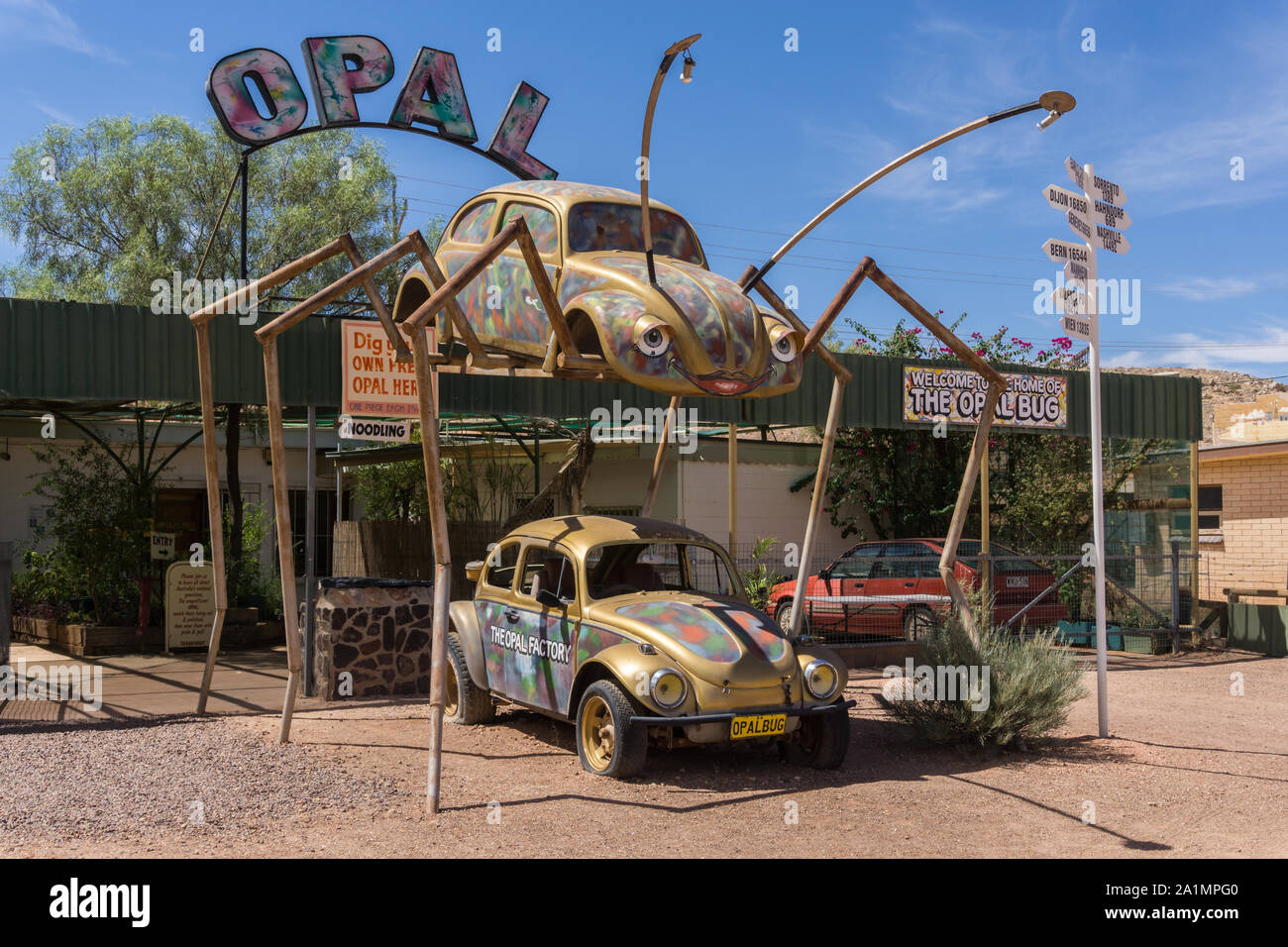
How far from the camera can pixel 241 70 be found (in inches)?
590

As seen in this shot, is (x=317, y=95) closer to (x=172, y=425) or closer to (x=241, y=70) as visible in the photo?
(x=241, y=70)

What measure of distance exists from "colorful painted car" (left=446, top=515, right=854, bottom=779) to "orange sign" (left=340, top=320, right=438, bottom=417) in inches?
97.6

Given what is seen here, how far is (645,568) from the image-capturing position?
10273 millimetres

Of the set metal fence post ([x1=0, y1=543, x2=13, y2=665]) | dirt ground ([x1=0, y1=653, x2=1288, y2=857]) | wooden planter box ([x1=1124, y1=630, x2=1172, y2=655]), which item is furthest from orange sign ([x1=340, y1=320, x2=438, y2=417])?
wooden planter box ([x1=1124, y1=630, x2=1172, y2=655])

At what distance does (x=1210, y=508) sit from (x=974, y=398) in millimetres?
10176

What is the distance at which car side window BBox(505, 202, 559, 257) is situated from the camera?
32.6 ft

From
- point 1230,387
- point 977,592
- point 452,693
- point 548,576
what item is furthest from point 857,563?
point 1230,387

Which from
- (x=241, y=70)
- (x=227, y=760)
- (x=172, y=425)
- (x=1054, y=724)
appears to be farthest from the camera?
(x=172, y=425)

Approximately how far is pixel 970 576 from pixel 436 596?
1020 cm

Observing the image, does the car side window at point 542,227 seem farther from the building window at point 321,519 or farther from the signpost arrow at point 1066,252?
the building window at point 321,519

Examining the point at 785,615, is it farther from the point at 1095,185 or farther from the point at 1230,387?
the point at 1230,387

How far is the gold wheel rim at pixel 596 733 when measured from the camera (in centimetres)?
876

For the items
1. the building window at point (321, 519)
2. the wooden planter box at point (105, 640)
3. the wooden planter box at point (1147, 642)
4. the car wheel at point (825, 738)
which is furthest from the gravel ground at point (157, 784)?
the building window at point (321, 519)

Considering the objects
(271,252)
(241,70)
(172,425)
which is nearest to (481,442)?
(172,425)
